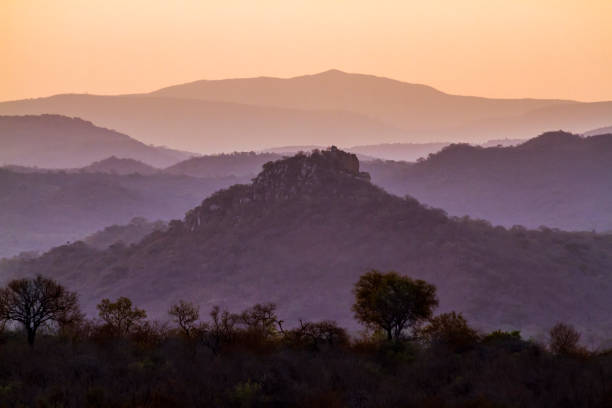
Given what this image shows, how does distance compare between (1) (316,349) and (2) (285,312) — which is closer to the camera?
(1) (316,349)

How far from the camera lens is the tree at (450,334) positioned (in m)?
61.1

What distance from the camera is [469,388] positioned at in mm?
48625

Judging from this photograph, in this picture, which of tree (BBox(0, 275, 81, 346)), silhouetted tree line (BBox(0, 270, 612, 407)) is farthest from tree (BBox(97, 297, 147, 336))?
tree (BBox(0, 275, 81, 346))

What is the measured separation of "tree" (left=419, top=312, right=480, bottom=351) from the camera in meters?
61.1

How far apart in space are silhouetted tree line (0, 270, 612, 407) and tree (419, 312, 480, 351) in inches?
3.4

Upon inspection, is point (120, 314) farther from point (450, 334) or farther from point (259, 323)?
point (450, 334)

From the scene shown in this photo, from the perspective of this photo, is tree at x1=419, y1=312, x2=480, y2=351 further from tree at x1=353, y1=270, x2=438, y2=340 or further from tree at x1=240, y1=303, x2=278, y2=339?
tree at x1=240, y1=303, x2=278, y2=339

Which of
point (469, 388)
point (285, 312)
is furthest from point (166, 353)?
point (285, 312)

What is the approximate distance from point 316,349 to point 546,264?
433ft

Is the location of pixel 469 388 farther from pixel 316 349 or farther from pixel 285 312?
pixel 285 312

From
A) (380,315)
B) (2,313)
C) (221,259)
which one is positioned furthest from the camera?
(221,259)

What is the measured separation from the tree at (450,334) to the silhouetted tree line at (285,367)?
9 cm

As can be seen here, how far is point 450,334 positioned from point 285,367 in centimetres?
1500

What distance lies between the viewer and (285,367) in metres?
52.1
